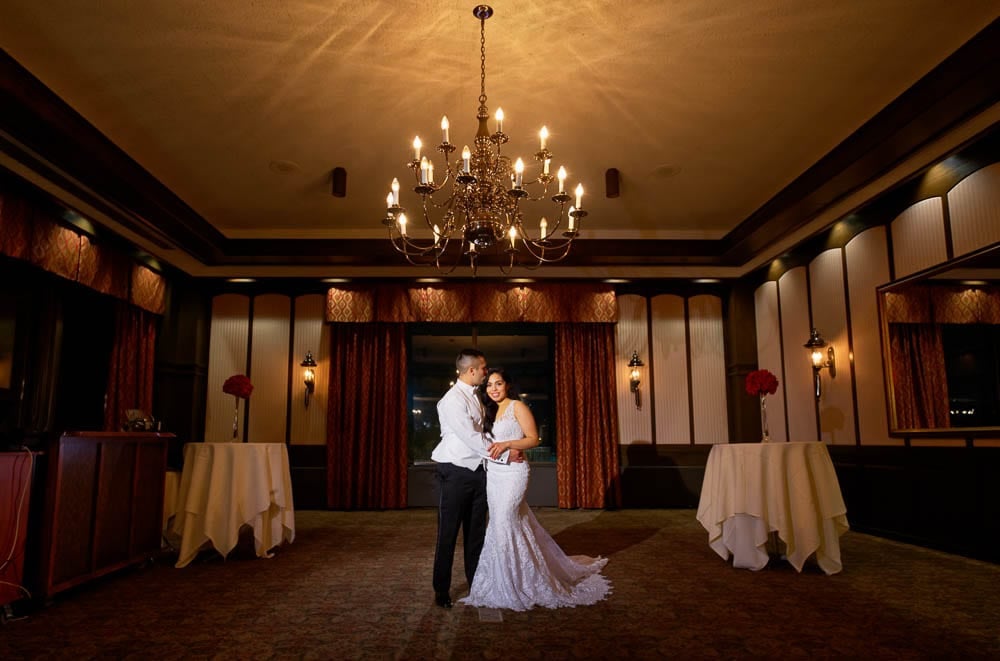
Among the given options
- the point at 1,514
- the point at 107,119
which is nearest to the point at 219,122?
the point at 107,119

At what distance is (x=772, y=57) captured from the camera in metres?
4.43

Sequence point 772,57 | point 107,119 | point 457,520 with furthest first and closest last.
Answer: point 107,119 → point 772,57 → point 457,520

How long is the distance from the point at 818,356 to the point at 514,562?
4.73 m

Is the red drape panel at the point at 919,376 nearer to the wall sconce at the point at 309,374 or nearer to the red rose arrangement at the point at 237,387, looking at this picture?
the red rose arrangement at the point at 237,387

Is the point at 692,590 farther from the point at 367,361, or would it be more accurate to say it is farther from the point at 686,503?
the point at 367,361

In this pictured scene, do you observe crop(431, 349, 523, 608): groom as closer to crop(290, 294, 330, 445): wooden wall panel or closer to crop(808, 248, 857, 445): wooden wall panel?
crop(808, 248, 857, 445): wooden wall panel

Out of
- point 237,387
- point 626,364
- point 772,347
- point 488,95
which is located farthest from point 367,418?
point 772,347

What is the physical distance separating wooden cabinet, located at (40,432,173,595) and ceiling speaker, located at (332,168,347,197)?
283cm

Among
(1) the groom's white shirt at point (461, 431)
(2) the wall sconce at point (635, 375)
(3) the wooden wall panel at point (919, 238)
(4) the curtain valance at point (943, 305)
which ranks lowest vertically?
(1) the groom's white shirt at point (461, 431)

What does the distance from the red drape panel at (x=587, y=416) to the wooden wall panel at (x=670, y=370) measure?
63 cm

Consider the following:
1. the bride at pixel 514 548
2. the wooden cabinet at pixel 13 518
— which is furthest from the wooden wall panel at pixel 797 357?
the wooden cabinet at pixel 13 518

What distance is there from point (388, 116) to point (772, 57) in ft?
9.63

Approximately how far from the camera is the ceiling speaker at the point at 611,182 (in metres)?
6.38

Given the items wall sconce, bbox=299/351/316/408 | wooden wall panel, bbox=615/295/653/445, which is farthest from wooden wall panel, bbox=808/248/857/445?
wall sconce, bbox=299/351/316/408
